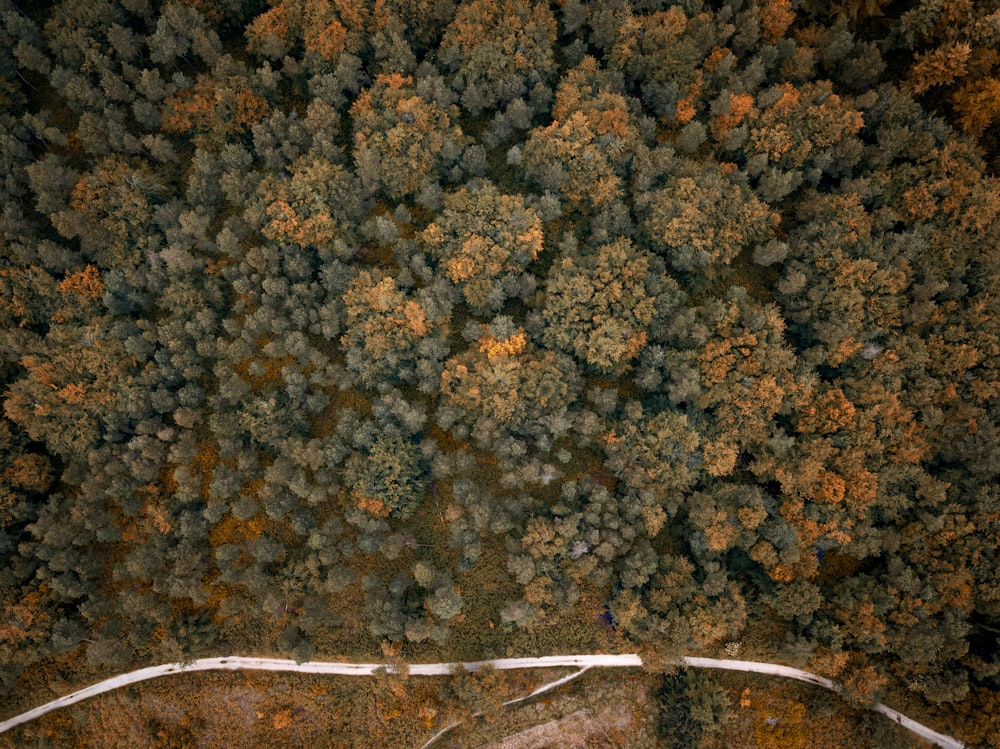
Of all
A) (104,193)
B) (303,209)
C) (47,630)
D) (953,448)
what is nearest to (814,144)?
(953,448)

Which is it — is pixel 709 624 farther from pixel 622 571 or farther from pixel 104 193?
pixel 104 193

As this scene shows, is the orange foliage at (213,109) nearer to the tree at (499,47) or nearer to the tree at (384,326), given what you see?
the tree at (499,47)

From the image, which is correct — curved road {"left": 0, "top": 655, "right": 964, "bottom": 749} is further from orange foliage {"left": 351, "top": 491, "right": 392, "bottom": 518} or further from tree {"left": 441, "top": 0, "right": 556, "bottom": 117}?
tree {"left": 441, "top": 0, "right": 556, "bottom": 117}

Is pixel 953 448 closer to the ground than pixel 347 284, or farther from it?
closer to the ground

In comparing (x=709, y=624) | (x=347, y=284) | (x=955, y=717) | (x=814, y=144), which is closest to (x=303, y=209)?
(x=347, y=284)

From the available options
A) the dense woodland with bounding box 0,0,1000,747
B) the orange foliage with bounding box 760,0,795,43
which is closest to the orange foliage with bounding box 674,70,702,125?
the dense woodland with bounding box 0,0,1000,747

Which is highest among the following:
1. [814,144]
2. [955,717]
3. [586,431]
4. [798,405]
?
[814,144]

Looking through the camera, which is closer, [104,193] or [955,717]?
[955,717]
